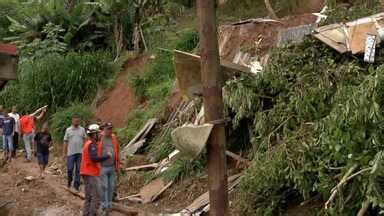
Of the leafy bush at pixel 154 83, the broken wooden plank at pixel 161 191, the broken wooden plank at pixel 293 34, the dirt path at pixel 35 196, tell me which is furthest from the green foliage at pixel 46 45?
the broken wooden plank at pixel 293 34

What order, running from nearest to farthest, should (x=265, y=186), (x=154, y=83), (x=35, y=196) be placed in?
(x=265, y=186) → (x=35, y=196) → (x=154, y=83)

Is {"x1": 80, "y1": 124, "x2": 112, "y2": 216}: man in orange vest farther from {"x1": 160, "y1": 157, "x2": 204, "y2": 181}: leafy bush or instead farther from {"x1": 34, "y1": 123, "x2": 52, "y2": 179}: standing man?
{"x1": 34, "y1": 123, "x2": 52, "y2": 179}: standing man

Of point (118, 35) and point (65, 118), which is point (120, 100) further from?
point (118, 35)

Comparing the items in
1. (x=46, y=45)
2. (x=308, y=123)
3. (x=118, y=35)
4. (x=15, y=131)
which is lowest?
(x=15, y=131)

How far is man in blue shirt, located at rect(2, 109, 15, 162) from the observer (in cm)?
1623

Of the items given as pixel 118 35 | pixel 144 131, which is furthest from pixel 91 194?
pixel 118 35

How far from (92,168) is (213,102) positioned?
15.2 feet

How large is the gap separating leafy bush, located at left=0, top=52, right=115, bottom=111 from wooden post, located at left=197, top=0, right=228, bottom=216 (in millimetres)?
15930

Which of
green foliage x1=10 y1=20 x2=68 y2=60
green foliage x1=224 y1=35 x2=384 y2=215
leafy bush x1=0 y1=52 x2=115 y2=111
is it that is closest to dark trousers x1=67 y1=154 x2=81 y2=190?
green foliage x1=224 y1=35 x2=384 y2=215

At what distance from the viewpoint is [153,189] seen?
1246 cm

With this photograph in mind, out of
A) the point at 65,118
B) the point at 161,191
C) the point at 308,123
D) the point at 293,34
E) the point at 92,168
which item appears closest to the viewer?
the point at 308,123

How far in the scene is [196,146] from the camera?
5512 mm

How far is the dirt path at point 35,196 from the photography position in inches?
474

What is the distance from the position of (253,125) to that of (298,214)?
2.57 m
